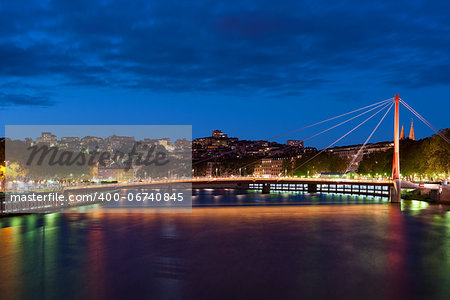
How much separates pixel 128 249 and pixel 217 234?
728cm

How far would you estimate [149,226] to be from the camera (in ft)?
110

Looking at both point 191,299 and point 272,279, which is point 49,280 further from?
point 272,279

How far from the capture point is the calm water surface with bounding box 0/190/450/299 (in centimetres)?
1647

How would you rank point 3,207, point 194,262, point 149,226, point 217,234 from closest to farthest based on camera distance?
point 194,262
point 217,234
point 149,226
point 3,207

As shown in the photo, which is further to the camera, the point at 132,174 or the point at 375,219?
the point at 132,174

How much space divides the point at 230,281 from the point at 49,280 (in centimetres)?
765

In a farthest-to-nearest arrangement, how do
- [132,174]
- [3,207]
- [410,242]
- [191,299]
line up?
[132,174] < [3,207] < [410,242] < [191,299]

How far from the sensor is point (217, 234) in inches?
1163

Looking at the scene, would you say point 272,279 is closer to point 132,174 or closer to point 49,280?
point 49,280

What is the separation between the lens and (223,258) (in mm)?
22000

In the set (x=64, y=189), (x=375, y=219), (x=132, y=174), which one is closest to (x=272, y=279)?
(x=375, y=219)

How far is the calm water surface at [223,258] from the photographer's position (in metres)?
16.5

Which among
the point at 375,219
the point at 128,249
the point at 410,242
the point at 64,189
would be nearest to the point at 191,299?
the point at 128,249

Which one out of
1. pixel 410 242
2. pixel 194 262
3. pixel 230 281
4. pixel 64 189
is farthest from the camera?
pixel 64 189
